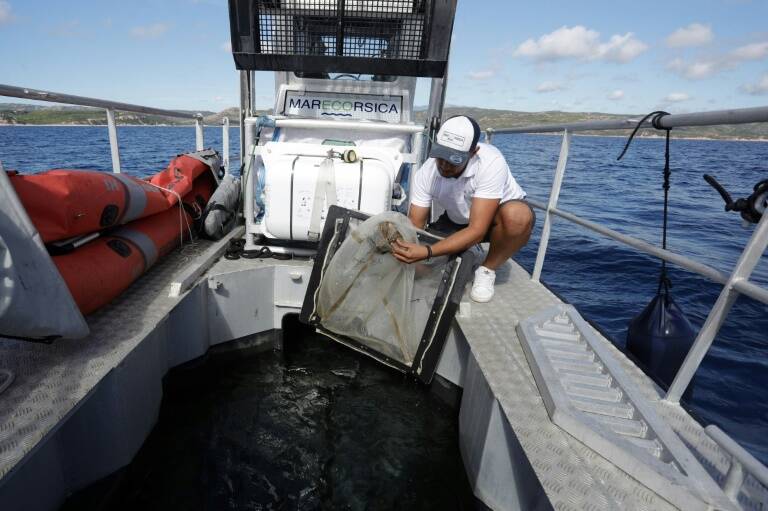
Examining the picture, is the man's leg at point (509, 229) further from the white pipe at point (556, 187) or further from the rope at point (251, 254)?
the rope at point (251, 254)

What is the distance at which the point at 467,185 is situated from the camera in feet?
9.21

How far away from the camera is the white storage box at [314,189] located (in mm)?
2902

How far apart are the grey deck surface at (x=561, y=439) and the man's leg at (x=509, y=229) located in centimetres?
45

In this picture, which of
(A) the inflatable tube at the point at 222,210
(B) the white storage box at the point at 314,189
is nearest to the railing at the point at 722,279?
(B) the white storage box at the point at 314,189

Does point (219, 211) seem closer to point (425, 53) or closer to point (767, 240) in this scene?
point (425, 53)

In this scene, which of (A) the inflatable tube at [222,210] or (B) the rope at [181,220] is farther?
(A) the inflatable tube at [222,210]

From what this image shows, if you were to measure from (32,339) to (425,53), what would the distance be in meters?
2.88

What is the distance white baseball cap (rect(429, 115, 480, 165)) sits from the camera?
8.18ft

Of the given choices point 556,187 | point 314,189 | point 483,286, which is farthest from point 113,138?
point 556,187

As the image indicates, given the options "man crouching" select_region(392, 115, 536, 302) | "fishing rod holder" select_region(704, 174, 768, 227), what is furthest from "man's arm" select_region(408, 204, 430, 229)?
"fishing rod holder" select_region(704, 174, 768, 227)

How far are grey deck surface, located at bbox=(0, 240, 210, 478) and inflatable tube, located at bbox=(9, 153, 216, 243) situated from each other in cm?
47

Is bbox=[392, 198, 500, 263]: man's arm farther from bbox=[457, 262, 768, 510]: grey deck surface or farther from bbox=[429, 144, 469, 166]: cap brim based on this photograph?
bbox=[457, 262, 768, 510]: grey deck surface

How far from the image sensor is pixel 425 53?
123 inches

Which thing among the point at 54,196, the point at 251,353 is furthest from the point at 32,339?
the point at 251,353
